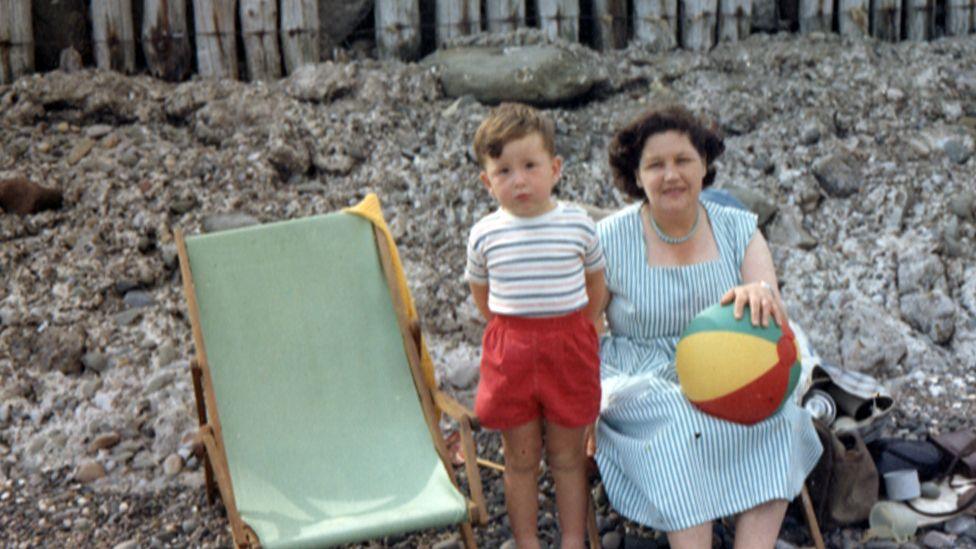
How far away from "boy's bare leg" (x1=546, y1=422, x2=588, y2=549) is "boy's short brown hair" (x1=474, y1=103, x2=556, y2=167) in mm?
1019

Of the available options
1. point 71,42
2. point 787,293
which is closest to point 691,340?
point 787,293

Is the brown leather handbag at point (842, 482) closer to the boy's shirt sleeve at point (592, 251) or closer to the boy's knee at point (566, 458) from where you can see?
the boy's knee at point (566, 458)

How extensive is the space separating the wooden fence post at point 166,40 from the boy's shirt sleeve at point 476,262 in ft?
13.3

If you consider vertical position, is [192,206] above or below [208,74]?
below

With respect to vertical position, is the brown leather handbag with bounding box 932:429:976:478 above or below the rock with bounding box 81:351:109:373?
below

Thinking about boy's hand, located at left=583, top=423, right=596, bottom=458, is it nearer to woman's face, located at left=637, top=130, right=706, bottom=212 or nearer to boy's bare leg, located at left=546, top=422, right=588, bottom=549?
boy's bare leg, located at left=546, top=422, right=588, bottom=549

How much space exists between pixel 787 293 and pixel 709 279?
2.29 m

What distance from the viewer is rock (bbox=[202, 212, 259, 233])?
22.1 ft

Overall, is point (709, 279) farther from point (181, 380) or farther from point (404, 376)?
point (181, 380)

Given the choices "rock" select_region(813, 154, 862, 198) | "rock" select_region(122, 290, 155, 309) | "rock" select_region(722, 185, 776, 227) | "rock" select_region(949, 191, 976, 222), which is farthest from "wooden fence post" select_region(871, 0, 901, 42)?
"rock" select_region(122, 290, 155, 309)

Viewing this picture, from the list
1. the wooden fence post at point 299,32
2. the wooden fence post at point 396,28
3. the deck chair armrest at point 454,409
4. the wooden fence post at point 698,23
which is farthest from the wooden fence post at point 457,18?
the deck chair armrest at point 454,409

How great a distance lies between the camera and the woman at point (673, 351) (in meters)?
4.14

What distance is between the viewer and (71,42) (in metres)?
7.51

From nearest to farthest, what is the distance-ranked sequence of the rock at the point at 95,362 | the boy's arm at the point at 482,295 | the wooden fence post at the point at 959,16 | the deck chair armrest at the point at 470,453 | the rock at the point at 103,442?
1. the deck chair armrest at the point at 470,453
2. the boy's arm at the point at 482,295
3. the rock at the point at 103,442
4. the rock at the point at 95,362
5. the wooden fence post at the point at 959,16
